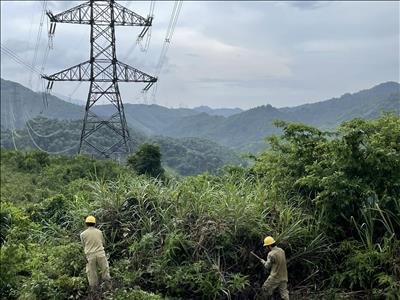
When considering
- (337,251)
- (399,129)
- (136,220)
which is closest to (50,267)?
(136,220)

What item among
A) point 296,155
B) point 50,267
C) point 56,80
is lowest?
point 50,267

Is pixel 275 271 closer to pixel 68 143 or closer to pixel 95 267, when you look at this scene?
pixel 95 267

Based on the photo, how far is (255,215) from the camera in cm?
1138

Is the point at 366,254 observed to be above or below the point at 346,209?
below

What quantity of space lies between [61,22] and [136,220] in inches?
1021

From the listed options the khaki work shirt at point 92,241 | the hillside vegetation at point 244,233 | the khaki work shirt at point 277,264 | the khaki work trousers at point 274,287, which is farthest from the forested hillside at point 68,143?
the khaki work shirt at point 277,264

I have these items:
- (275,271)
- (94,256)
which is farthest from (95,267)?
(275,271)

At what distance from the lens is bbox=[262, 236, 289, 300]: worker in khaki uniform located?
998cm

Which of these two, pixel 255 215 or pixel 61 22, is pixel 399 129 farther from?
pixel 61 22

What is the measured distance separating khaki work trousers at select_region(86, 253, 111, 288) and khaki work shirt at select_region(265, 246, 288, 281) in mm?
3261

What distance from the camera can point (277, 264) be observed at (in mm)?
9977

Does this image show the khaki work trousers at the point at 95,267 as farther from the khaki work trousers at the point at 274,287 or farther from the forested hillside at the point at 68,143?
the forested hillside at the point at 68,143

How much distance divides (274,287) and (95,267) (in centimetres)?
364

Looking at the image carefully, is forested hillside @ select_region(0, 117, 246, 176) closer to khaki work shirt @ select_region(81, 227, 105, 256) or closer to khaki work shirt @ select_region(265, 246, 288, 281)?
khaki work shirt @ select_region(81, 227, 105, 256)
